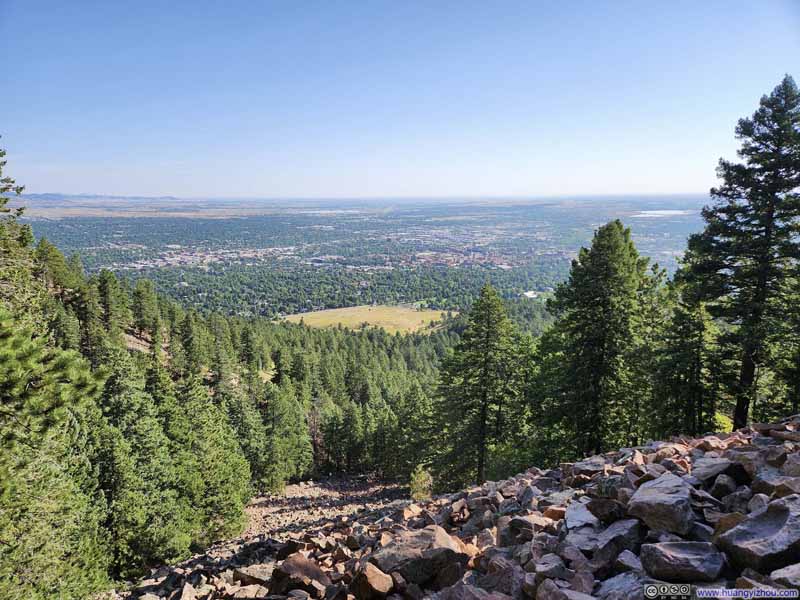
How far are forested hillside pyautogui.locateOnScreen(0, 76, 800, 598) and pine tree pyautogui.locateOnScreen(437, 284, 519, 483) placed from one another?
95 millimetres

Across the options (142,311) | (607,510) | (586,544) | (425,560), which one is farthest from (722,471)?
(142,311)

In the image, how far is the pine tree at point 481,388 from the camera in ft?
68.4

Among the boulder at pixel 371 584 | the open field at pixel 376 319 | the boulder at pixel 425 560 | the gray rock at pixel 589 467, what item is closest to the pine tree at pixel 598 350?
the gray rock at pixel 589 467

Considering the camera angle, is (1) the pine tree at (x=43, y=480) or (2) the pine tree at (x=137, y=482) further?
(2) the pine tree at (x=137, y=482)

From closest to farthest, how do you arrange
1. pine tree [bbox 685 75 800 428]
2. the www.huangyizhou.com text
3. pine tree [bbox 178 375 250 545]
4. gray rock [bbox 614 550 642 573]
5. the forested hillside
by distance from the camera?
the www.huangyizhou.com text
gray rock [bbox 614 550 642 573]
the forested hillside
pine tree [bbox 685 75 800 428]
pine tree [bbox 178 375 250 545]

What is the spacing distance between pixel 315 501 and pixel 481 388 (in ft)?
77.0

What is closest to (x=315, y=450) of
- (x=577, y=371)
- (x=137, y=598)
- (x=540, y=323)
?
(x=577, y=371)

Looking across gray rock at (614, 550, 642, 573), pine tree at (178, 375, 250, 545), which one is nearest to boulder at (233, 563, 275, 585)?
gray rock at (614, 550, 642, 573)

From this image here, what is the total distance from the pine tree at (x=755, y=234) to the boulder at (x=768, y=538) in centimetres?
1160

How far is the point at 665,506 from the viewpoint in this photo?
5523 mm

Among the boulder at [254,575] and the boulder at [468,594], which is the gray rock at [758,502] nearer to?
the boulder at [468,594]

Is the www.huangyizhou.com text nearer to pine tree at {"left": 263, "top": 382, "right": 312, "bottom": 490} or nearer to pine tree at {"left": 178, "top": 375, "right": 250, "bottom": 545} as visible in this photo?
pine tree at {"left": 178, "top": 375, "right": 250, "bottom": 545}

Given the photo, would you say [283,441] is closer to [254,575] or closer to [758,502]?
[254,575]

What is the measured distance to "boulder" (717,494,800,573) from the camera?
13.7ft
